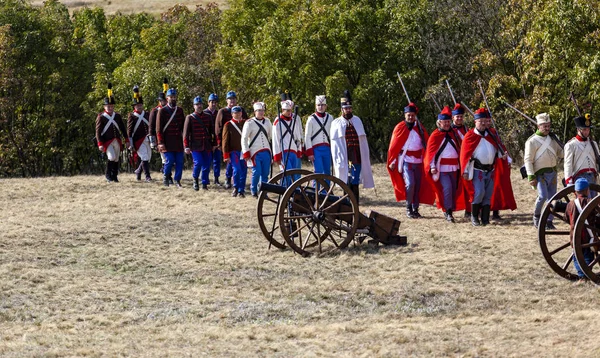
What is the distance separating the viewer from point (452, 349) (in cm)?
884

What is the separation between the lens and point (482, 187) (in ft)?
48.7

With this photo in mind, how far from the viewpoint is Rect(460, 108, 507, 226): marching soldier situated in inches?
585

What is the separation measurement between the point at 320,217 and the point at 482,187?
3114 mm

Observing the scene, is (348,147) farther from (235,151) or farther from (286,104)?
(235,151)

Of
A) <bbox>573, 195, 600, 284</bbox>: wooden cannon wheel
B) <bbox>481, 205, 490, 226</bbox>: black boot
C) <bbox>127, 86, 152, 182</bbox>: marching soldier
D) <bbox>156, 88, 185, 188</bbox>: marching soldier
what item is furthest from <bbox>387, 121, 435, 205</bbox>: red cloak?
<bbox>127, 86, 152, 182</bbox>: marching soldier

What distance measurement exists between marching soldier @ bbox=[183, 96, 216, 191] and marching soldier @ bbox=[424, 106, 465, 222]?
16.6 feet

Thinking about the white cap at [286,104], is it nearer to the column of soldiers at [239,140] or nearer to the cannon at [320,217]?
the column of soldiers at [239,140]

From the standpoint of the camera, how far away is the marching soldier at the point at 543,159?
46.1 feet

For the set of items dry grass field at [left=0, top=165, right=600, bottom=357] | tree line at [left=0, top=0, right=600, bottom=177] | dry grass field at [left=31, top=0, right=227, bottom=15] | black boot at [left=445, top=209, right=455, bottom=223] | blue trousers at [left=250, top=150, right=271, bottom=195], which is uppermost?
dry grass field at [left=31, top=0, right=227, bottom=15]

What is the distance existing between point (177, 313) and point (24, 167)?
27.9 meters

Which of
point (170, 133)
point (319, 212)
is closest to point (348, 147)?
point (319, 212)

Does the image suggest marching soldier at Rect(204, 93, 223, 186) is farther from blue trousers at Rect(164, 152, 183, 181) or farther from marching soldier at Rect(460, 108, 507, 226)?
marching soldier at Rect(460, 108, 507, 226)

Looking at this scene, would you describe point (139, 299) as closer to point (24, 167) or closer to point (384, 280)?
point (384, 280)

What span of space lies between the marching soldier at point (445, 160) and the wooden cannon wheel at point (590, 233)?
185 inches
